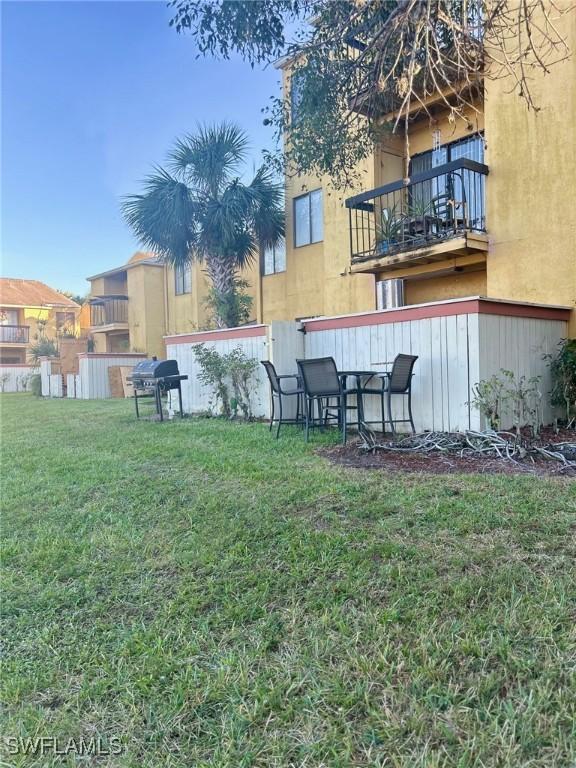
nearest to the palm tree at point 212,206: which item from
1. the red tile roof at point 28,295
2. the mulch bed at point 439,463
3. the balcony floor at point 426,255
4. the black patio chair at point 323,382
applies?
the balcony floor at point 426,255

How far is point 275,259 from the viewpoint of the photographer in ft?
52.4

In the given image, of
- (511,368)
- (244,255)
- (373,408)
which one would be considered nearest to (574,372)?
(511,368)

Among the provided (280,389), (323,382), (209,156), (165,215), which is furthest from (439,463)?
(209,156)

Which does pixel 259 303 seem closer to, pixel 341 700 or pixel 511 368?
pixel 511 368

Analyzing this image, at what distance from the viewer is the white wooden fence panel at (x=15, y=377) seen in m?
27.0

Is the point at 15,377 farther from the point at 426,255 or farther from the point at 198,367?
the point at 426,255

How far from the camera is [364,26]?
4.90 m

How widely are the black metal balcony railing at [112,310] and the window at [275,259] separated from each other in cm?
1230

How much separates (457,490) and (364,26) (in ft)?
14.2

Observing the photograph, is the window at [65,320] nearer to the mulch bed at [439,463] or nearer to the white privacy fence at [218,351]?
the white privacy fence at [218,351]

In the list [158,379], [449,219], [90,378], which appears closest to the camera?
[449,219]

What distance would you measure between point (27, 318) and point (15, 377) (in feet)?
40.7

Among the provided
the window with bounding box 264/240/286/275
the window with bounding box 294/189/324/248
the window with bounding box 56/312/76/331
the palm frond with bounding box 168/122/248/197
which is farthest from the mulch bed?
the window with bounding box 56/312/76/331

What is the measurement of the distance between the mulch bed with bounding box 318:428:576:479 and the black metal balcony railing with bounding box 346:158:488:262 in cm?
515
